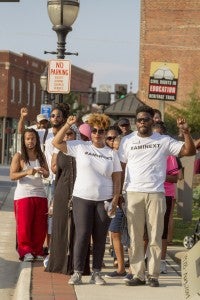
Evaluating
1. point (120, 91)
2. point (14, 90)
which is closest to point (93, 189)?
point (120, 91)

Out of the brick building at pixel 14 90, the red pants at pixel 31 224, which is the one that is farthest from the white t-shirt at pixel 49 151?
the brick building at pixel 14 90

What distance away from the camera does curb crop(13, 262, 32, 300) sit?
922 centimetres

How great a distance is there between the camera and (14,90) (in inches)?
2864

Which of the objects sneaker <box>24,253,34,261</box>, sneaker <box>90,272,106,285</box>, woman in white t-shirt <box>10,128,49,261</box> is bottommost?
sneaker <box>24,253,34,261</box>

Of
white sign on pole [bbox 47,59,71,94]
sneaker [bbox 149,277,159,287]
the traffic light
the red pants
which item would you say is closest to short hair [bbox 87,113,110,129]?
sneaker [bbox 149,277,159,287]

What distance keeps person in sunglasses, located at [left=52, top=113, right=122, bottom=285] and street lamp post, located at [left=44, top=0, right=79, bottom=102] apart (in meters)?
5.14

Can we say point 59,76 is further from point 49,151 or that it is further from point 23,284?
point 23,284

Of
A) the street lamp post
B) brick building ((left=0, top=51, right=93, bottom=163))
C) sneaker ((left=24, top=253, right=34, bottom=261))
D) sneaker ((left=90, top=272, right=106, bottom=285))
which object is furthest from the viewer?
brick building ((left=0, top=51, right=93, bottom=163))

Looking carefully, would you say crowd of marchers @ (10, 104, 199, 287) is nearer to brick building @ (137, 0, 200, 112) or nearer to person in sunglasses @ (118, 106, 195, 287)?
person in sunglasses @ (118, 106, 195, 287)

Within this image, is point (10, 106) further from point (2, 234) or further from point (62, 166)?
point (62, 166)

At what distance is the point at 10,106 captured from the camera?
236ft

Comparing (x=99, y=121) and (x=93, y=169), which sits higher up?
(x=99, y=121)

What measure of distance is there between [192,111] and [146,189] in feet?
120

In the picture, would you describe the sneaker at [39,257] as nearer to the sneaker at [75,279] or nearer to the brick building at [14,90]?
the sneaker at [75,279]
